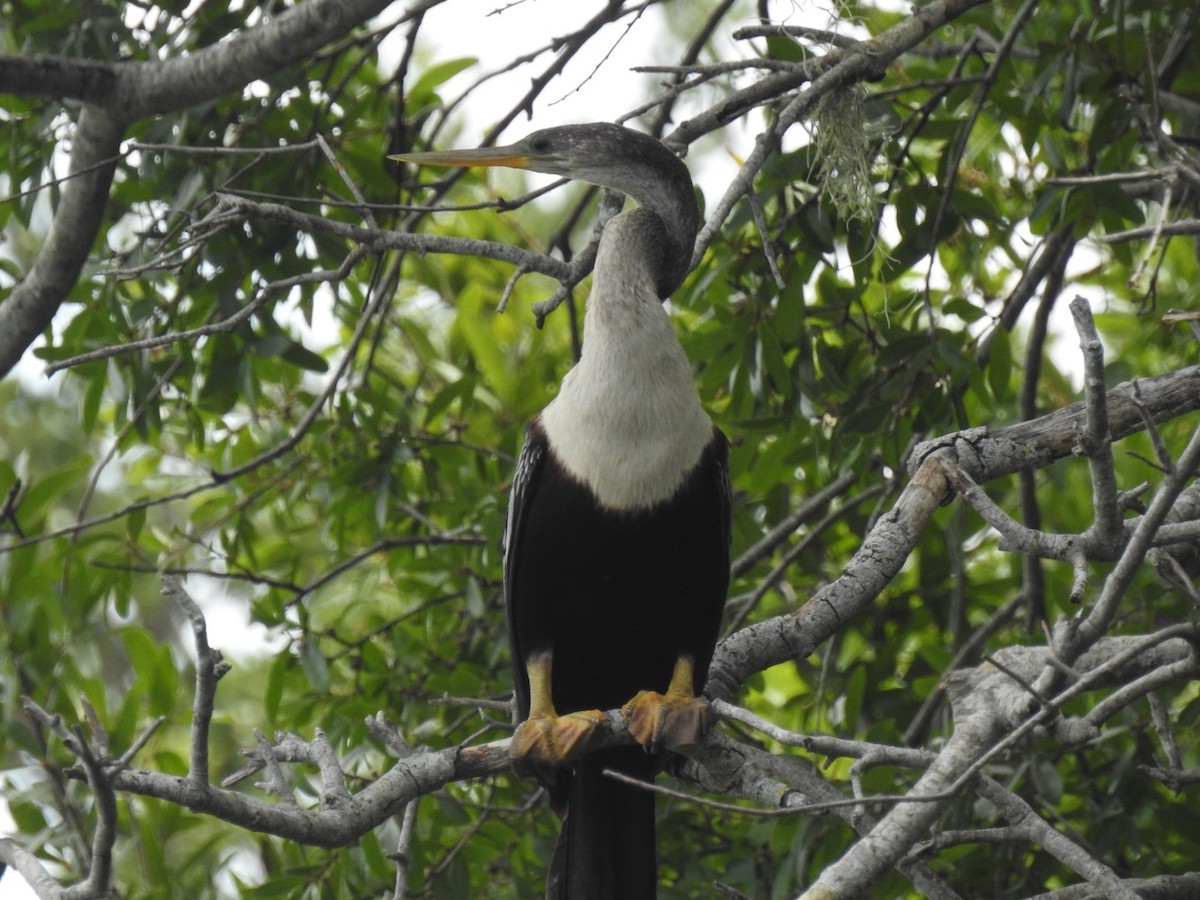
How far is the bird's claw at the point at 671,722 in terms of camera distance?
250 cm

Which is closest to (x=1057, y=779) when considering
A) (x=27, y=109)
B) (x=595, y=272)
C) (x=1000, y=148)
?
(x=595, y=272)

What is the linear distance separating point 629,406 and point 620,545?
0.29 meters

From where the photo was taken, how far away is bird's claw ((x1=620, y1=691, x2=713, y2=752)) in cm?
250

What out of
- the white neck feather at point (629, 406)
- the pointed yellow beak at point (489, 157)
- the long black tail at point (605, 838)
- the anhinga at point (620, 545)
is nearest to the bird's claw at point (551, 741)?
the anhinga at point (620, 545)

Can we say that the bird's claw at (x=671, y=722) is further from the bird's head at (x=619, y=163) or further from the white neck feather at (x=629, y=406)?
the bird's head at (x=619, y=163)

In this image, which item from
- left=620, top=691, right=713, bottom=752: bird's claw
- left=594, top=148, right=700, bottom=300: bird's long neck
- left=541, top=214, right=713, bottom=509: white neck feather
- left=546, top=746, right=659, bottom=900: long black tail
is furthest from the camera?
left=594, top=148, right=700, bottom=300: bird's long neck

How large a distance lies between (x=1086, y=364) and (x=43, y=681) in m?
3.01

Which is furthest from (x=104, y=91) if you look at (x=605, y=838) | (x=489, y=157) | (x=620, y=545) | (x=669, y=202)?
(x=605, y=838)

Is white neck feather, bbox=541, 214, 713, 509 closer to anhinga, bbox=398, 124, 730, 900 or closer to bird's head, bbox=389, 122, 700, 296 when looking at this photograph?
anhinga, bbox=398, 124, 730, 900

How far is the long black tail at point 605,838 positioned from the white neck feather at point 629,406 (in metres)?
0.59

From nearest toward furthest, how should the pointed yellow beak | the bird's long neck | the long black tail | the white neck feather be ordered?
the white neck feather, the long black tail, the bird's long neck, the pointed yellow beak

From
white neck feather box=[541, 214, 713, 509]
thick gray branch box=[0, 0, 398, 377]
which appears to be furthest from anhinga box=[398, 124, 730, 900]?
thick gray branch box=[0, 0, 398, 377]

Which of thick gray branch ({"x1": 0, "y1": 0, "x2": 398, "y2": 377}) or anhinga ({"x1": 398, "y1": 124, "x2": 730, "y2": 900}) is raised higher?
thick gray branch ({"x1": 0, "y1": 0, "x2": 398, "y2": 377})

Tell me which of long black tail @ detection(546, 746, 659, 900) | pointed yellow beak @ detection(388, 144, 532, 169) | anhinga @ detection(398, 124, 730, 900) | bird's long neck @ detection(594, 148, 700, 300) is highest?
pointed yellow beak @ detection(388, 144, 532, 169)
